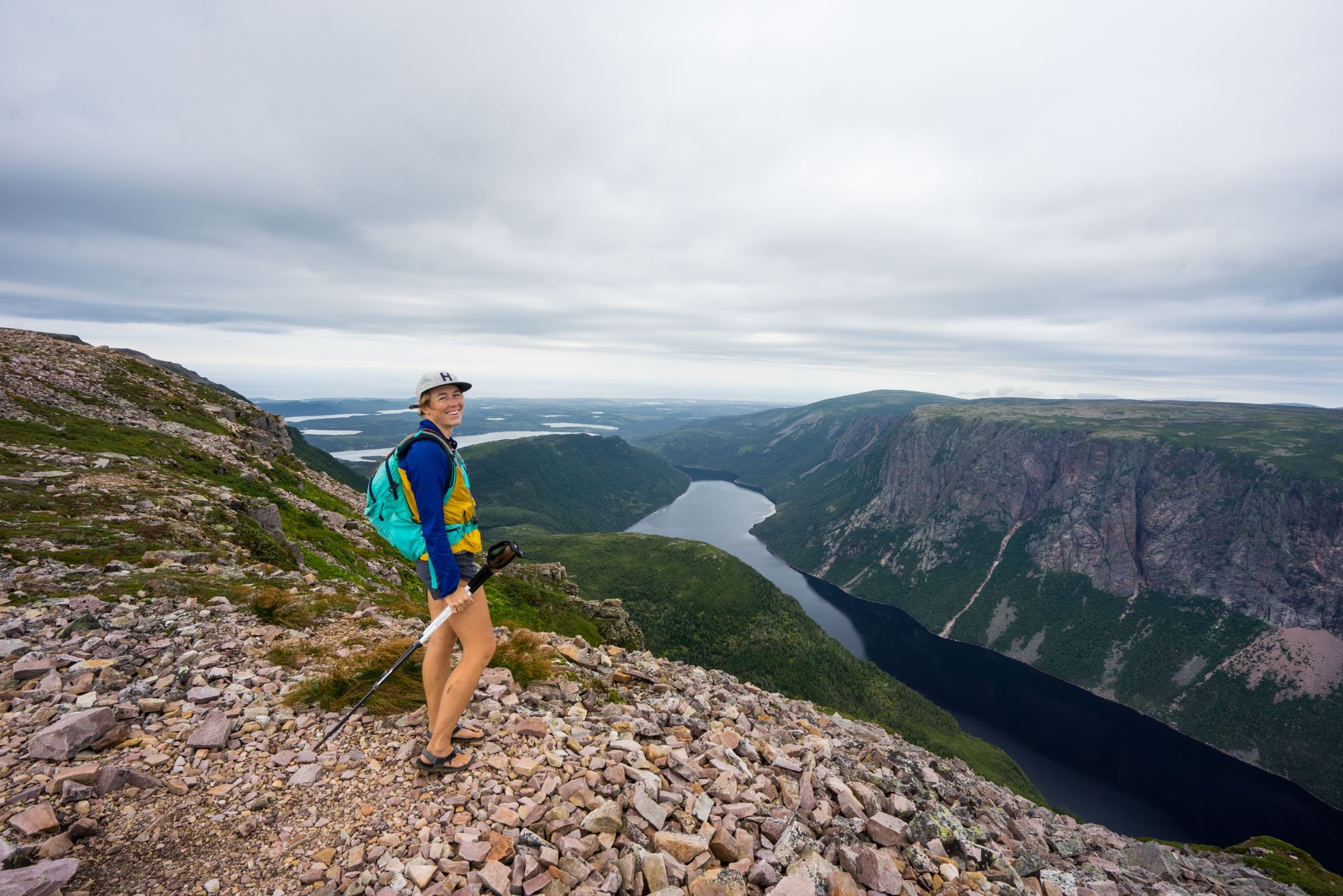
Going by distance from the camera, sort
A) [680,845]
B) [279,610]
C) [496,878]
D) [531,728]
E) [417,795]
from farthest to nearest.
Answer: [279,610]
[531,728]
[417,795]
[680,845]
[496,878]

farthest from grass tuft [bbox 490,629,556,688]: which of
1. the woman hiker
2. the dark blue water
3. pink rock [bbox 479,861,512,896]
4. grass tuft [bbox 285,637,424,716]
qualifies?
the dark blue water

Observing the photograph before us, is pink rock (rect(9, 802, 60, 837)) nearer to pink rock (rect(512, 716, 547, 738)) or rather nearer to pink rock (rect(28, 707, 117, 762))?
pink rock (rect(28, 707, 117, 762))

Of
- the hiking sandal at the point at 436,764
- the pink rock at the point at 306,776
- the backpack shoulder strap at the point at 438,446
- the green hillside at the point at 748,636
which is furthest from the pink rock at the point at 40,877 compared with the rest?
the green hillside at the point at 748,636

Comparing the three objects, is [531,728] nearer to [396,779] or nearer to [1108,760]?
[396,779]

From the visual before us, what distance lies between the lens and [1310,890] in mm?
20078

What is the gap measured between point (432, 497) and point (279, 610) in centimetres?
826

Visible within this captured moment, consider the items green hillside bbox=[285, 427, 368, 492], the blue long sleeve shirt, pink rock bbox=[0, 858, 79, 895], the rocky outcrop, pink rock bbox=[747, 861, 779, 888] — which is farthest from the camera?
green hillside bbox=[285, 427, 368, 492]

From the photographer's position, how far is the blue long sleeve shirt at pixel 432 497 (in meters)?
6.30

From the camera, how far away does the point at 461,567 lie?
716 centimetres

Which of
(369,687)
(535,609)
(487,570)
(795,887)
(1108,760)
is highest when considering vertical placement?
(487,570)

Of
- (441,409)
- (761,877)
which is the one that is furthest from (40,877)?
(761,877)

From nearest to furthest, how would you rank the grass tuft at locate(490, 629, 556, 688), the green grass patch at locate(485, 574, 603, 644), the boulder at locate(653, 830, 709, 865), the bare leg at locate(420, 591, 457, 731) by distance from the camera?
1. the boulder at locate(653, 830, 709, 865)
2. the bare leg at locate(420, 591, 457, 731)
3. the grass tuft at locate(490, 629, 556, 688)
4. the green grass patch at locate(485, 574, 603, 644)

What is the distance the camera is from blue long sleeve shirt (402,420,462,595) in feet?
20.7

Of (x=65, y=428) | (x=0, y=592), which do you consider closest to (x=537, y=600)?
(x=65, y=428)
